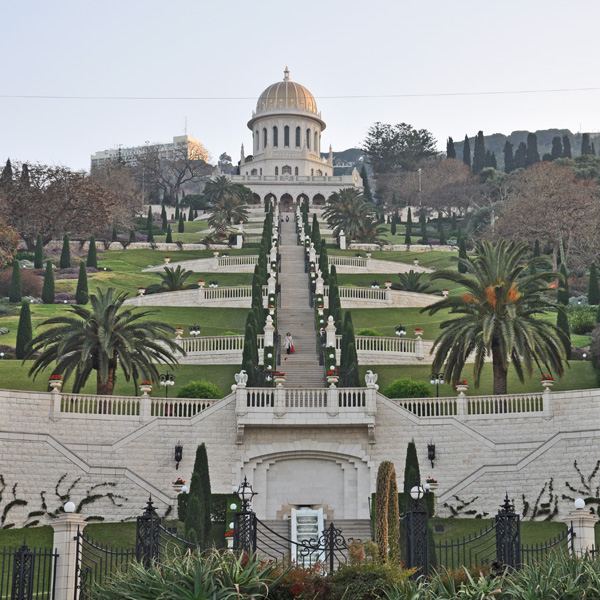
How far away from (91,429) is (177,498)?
4.24 meters

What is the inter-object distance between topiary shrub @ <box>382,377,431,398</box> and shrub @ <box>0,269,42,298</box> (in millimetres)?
31005

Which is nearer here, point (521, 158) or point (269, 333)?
point (269, 333)

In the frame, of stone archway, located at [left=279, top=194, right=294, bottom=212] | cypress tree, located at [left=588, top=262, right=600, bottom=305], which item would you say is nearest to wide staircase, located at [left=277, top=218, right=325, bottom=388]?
cypress tree, located at [left=588, top=262, right=600, bottom=305]

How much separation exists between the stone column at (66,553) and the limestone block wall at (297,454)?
11.2m

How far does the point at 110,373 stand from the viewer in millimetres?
37969

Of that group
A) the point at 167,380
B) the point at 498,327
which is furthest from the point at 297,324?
the point at 498,327

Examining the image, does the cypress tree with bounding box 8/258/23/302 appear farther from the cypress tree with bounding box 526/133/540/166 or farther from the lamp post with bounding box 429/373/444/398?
the cypress tree with bounding box 526/133/540/166

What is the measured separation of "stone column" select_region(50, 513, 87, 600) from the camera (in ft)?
69.2

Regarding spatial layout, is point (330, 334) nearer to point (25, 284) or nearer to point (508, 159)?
point (25, 284)

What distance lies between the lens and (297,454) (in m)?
36.2

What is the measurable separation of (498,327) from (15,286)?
33.0 meters

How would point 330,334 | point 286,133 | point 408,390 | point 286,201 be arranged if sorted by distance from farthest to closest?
1. point 286,133
2. point 286,201
3. point 330,334
4. point 408,390

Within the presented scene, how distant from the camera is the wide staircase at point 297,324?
42938mm

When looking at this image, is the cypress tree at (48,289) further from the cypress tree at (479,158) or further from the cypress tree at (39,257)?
the cypress tree at (479,158)
